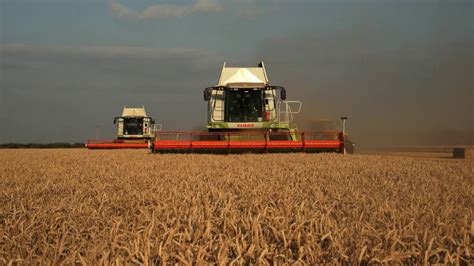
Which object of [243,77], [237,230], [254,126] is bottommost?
[237,230]

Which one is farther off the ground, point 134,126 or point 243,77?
point 243,77

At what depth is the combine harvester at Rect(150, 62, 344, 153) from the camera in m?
13.6

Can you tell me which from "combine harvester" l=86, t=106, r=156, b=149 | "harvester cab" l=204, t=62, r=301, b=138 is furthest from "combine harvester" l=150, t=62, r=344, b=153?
"combine harvester" l=86, t=106, r=156, b=149

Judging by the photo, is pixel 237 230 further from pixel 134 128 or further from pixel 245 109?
pixel 134 128

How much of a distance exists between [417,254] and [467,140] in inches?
2004

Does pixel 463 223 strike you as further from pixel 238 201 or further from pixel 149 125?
pixel 149 125

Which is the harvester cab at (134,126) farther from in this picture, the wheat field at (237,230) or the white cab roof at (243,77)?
the wheat field at (237,230)

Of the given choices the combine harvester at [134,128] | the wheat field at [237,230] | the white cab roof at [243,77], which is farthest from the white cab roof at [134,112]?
the wheat field at [237,230]

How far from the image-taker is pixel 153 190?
15.2ft

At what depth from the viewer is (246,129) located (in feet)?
48.6

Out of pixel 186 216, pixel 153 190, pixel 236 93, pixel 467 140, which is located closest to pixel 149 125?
pixel 236 93

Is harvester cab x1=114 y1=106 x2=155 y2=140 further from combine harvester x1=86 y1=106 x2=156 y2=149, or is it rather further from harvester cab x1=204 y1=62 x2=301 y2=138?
harvester cab x1=204 y1=62 x2=301 y2=138

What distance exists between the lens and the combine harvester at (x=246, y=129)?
13562 mm

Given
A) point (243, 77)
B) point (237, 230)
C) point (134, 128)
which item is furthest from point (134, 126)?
point (237, 230)
